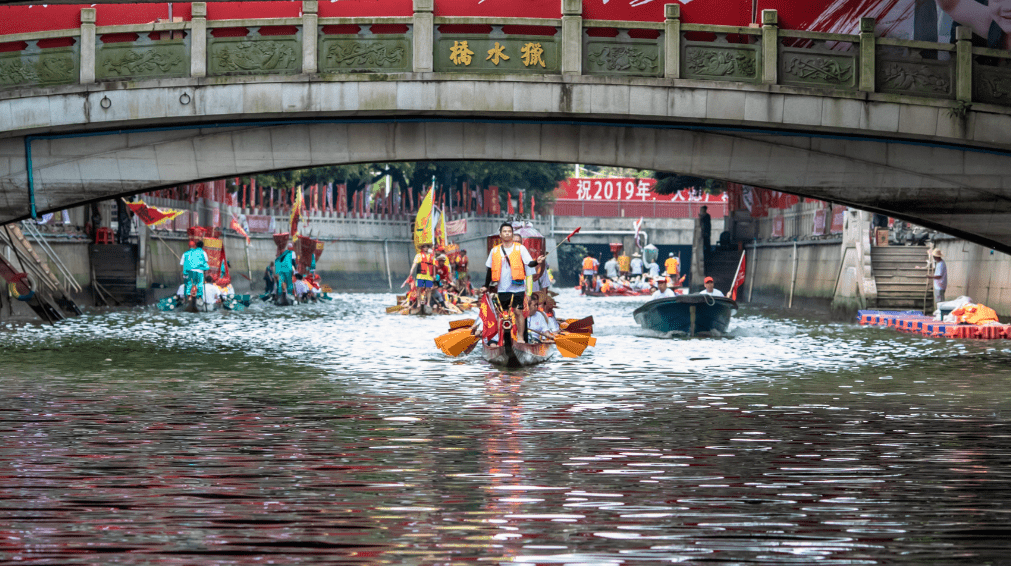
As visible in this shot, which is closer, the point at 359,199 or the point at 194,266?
the point at 194,266

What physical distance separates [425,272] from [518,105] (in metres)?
16.1

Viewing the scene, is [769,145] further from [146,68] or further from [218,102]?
[146,68]

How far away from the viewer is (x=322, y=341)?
23.8 m

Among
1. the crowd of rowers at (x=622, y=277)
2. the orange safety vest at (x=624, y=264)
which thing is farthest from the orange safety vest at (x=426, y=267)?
the orange safety vest at (x=624, y=264)

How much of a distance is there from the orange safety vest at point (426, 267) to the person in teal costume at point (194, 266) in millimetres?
5765

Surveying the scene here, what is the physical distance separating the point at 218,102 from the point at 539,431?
436 inches

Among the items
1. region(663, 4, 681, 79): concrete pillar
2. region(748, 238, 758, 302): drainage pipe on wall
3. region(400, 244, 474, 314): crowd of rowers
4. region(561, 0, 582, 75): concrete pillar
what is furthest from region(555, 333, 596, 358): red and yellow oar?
region(748, 238, 758, 302): drainage pipe on wall

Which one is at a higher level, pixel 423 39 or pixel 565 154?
pixel 423 39

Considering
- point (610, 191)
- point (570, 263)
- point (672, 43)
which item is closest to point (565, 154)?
point (672, 43)

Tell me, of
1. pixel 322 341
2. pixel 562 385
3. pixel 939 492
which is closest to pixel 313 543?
pixel 939 492

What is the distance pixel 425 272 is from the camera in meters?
35.7

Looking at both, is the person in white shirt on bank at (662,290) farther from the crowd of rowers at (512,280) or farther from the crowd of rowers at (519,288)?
the crowd of rowers at (512,280)

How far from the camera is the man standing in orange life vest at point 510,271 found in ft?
61.3

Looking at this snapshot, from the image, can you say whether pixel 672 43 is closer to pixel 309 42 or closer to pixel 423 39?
pixel 423 39
